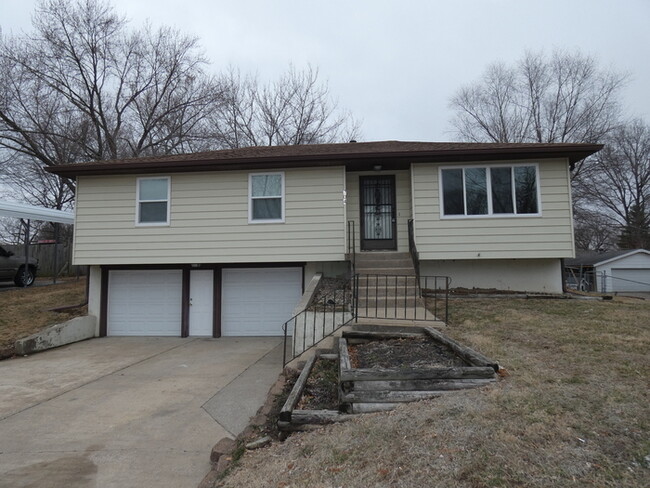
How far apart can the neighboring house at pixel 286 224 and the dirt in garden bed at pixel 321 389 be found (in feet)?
15.1

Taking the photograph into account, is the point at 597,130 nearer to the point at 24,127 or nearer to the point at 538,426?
the point at 538,426

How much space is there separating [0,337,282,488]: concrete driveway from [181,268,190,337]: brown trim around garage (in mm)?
1746

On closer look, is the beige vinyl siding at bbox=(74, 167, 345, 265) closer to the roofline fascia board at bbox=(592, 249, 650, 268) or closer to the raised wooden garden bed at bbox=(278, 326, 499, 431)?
the raised wooden garden bed at bbox=(278, 326, 499, 431)

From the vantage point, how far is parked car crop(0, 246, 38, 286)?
13.5m

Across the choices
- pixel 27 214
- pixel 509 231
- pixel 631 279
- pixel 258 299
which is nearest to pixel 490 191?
pixel 509 231

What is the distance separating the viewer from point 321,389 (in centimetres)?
464

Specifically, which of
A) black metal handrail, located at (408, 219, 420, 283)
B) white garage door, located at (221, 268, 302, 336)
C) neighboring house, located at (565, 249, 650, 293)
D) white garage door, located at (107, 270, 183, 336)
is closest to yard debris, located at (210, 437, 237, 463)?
black metal handrail, located at (408, 219, 420, 283)

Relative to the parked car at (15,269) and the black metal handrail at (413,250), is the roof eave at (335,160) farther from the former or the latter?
the parked car at (15,269)

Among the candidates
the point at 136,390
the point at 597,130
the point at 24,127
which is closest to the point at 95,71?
the point at 24,127

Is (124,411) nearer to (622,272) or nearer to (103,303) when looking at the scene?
(103,303)

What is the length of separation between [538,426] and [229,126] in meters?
22.1

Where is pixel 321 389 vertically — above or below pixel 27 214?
below

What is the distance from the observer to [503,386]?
12.4 feet

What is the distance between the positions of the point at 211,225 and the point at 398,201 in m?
5.06
